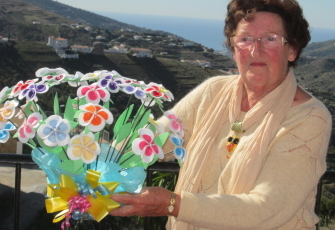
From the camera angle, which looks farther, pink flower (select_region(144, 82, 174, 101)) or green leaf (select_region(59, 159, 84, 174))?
pink flower (select_region(144, 82, 174, 101))

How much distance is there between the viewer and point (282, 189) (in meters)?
1.36

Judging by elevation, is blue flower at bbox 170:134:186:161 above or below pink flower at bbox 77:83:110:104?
below

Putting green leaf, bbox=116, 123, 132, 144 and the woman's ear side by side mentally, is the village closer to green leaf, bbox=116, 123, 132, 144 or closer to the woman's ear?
the woman's ear

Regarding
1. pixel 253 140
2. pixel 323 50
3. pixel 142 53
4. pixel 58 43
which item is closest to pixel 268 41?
pixel 253 140

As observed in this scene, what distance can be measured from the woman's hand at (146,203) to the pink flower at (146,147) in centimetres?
16

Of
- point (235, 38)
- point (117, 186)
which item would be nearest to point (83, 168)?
point (117, 186)

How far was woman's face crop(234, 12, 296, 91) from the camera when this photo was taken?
164cm

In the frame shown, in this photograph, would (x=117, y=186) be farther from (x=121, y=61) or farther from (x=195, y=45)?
(x=195, y=45)

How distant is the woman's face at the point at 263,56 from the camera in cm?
164

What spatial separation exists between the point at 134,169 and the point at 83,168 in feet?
0.52

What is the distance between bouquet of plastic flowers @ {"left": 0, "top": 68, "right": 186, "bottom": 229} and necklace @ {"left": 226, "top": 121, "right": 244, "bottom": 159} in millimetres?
437

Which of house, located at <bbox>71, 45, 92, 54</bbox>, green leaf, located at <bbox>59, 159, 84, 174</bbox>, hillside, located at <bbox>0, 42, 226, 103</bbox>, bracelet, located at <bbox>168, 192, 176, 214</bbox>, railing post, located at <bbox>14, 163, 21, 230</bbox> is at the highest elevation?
green leaf, located at <bbox>59, 159, 84, 174</bbox>

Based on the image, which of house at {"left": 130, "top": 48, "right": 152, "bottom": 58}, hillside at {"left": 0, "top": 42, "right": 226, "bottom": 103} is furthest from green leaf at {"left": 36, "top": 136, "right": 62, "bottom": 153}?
house at {"left": 130, "top": 48, "right": 152, "bottom": 58}

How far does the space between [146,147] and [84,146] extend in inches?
7.2
